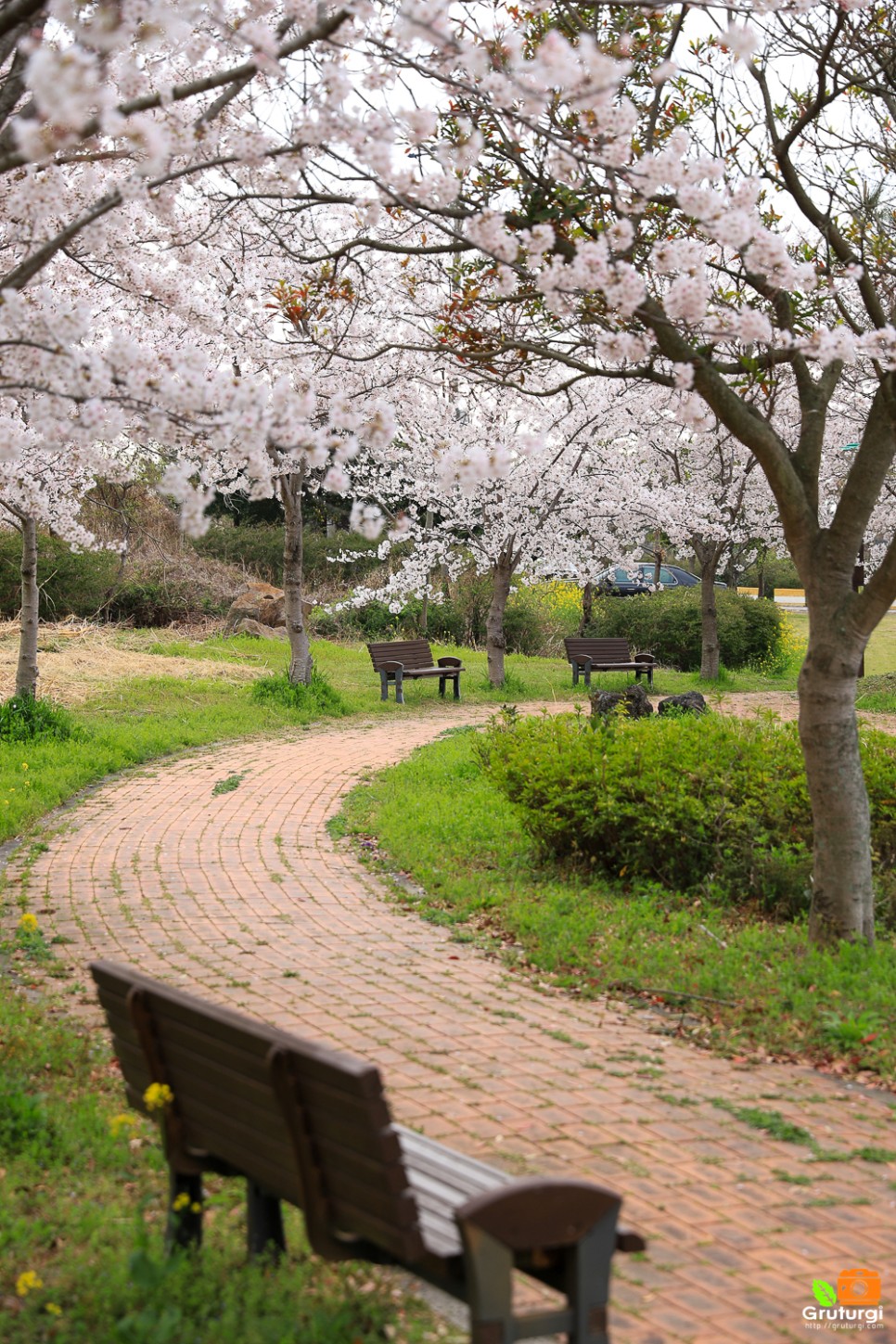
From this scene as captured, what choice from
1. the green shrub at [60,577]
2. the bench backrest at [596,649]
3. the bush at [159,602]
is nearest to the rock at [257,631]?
the bush at [159,602]

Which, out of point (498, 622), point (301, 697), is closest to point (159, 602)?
point (498, 622)

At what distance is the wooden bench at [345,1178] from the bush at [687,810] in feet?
15.0

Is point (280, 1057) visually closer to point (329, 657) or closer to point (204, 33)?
point (204, 33)

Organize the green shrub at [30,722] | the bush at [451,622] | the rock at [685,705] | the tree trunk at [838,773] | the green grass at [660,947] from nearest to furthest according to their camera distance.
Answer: the green grass at [660,947]
the tree trunk at [838,773]
the green shrub at [30,722]
the rock at [685,705]
the bush at [451,622]

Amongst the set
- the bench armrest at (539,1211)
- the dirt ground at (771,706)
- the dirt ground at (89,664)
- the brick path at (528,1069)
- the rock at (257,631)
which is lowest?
the brick path at (528,1069)

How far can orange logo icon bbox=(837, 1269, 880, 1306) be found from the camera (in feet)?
10.5

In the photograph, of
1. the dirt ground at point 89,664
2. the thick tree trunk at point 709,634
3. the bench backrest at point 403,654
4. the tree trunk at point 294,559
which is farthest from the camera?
the thick tree trunk at point 709,634

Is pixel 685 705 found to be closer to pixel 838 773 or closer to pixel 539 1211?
pixel 838 773

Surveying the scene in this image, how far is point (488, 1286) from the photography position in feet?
7.80

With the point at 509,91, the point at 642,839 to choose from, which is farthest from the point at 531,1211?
the point at 642,839

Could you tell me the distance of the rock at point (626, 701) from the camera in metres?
12.5

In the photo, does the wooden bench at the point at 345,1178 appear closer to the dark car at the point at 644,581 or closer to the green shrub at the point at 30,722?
the green shrub at the point at 30,722

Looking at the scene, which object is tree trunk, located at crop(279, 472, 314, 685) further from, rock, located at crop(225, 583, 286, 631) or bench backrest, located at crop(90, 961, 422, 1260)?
bench backrest, located at crop(90, 961, 422, 1260)

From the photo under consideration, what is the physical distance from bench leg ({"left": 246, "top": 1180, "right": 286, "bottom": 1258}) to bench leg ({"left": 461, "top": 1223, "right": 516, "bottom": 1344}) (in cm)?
87
